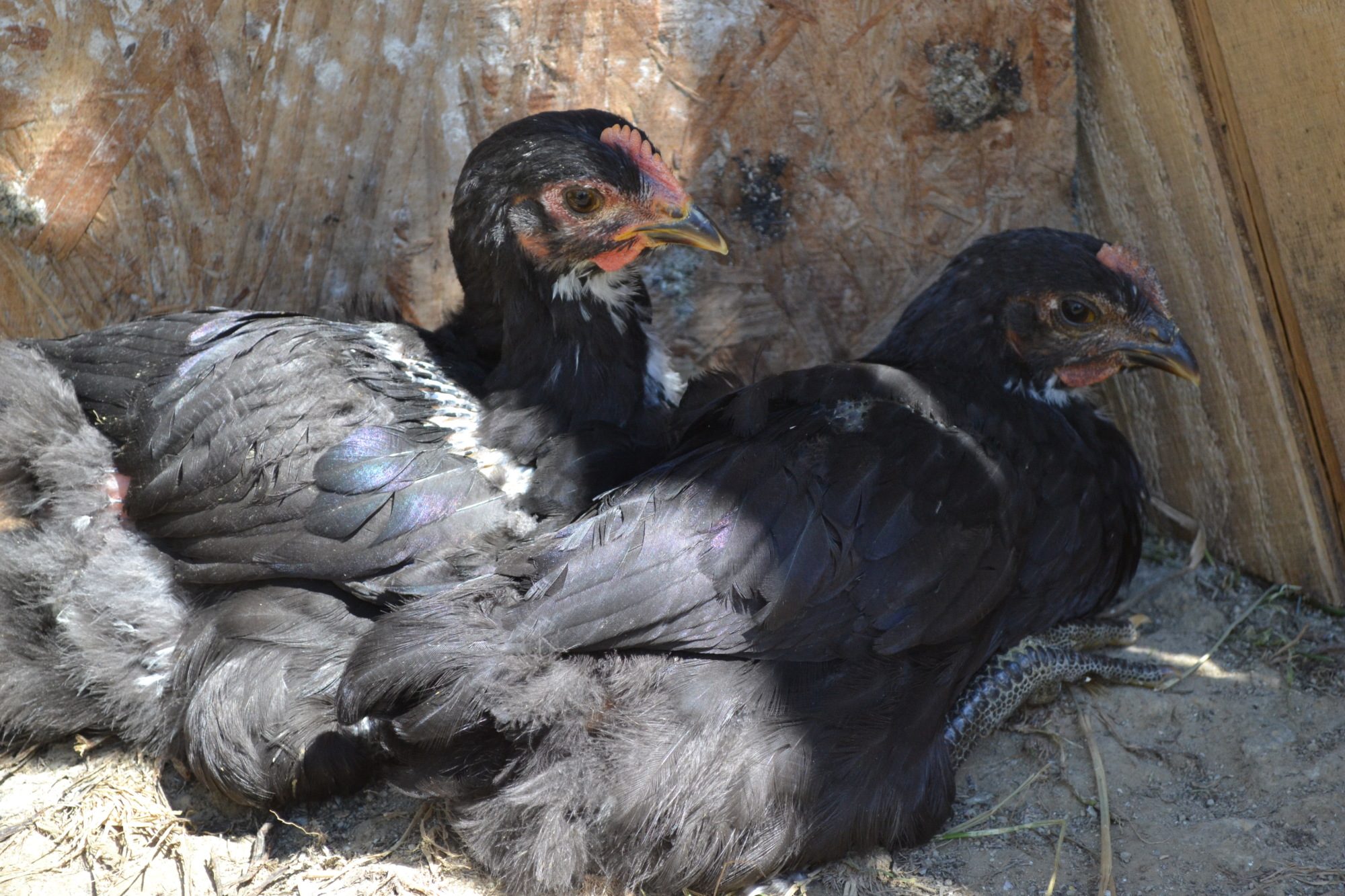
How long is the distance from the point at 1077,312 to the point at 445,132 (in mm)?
2033

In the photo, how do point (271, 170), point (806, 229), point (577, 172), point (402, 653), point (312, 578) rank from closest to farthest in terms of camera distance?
1. point (402, 653)
2. point (312, 578)
3. point (577, 172)
4. point (271, 170)
5. point (806, 229)

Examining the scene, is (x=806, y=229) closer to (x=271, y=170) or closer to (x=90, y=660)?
(x=271, y=170)

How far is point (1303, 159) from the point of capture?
2.93 meters

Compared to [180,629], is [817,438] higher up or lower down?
lower down

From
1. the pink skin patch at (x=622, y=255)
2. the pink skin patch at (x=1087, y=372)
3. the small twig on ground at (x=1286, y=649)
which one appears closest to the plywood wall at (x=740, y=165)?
the small twig on ground at (x=1286, y=649)

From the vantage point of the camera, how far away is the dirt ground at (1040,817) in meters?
2.65

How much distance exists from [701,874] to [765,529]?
2.64ft

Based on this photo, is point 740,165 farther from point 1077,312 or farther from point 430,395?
point 430,395

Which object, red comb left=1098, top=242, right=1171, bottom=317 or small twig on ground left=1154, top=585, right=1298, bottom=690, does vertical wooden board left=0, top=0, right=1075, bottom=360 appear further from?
small twig on ground left=1154, top=585, right=1298, bottom=690

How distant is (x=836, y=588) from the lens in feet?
8.75

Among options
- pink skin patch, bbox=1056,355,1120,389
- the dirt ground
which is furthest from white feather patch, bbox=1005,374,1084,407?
the dirt ground

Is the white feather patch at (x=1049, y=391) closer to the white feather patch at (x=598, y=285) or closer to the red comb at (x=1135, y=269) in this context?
the red comb at (x=1135, y=269)

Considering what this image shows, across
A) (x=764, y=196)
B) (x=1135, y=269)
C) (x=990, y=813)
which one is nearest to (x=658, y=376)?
(x=764, y=196)

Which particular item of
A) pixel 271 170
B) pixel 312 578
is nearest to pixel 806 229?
pixel 271 170
